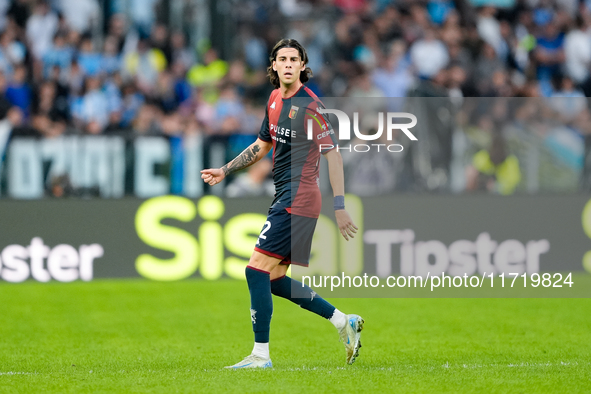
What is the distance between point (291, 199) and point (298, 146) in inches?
14.6

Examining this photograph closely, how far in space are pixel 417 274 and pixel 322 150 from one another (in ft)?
19.8

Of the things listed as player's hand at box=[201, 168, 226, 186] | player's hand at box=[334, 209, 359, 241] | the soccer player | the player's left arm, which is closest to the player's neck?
the soccer player

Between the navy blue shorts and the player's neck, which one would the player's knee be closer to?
the navy blue shorts

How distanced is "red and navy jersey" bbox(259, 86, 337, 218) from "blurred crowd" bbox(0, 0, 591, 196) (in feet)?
20.7

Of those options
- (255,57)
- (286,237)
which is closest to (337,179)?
(286,237)

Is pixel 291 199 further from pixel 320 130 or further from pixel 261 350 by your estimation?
pixel 261 350

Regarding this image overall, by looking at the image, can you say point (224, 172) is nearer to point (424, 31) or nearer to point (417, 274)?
point (417, 274)

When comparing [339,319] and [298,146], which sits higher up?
[298,146]

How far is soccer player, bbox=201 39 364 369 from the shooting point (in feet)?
19.2

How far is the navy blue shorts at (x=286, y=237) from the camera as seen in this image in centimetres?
588

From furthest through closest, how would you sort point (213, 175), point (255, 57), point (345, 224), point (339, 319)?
point (255, 57) < point (213, 175) < point (339, 319) < point (345, 224)

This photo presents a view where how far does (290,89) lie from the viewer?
5965 mm

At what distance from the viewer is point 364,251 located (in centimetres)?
1139

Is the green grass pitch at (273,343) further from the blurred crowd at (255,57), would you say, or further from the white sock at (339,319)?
the blurred crowd at (255,57)
